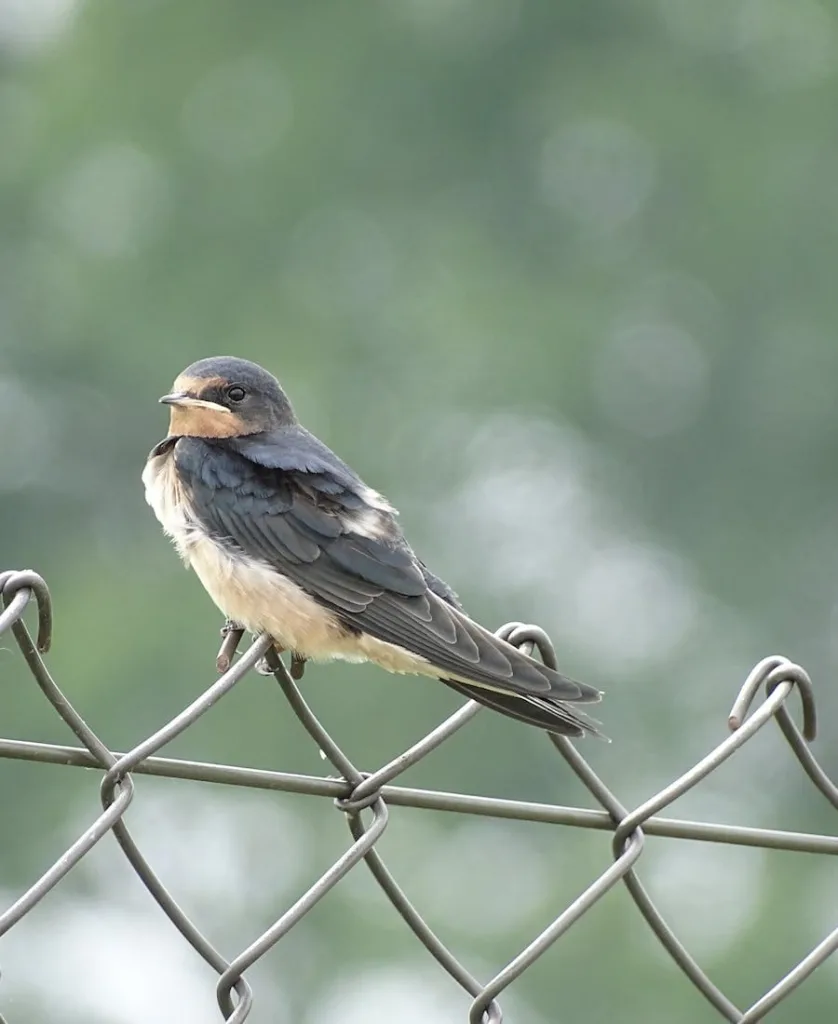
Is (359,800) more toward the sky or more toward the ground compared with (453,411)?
more toward the sky

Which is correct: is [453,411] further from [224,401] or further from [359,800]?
[359,800]

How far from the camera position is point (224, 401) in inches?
100.0

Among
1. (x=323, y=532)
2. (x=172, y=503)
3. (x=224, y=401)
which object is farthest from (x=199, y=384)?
(x=323, y=532)

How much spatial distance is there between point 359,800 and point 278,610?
65 cm

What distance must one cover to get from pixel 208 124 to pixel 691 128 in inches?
135

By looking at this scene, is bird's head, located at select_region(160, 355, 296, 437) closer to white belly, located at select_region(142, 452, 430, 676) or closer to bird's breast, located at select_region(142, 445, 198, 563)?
bird's breast, located at select_region(142, 445, 198, 563)

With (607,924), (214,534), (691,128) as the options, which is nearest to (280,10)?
(691,128)

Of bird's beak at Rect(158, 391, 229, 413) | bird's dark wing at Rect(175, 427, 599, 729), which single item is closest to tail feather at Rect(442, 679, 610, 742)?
bird's dark wing at Rect(175, 427, 599, 729)

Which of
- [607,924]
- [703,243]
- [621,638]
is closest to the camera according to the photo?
[607,924]

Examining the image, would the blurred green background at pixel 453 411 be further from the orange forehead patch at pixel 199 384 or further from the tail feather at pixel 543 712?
the tail feather at pixel 543 712

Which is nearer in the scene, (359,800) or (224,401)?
(359,800)

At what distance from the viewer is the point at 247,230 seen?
14.6m

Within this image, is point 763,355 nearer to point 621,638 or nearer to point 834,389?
point 834,389

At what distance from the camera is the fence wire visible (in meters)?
1.31
